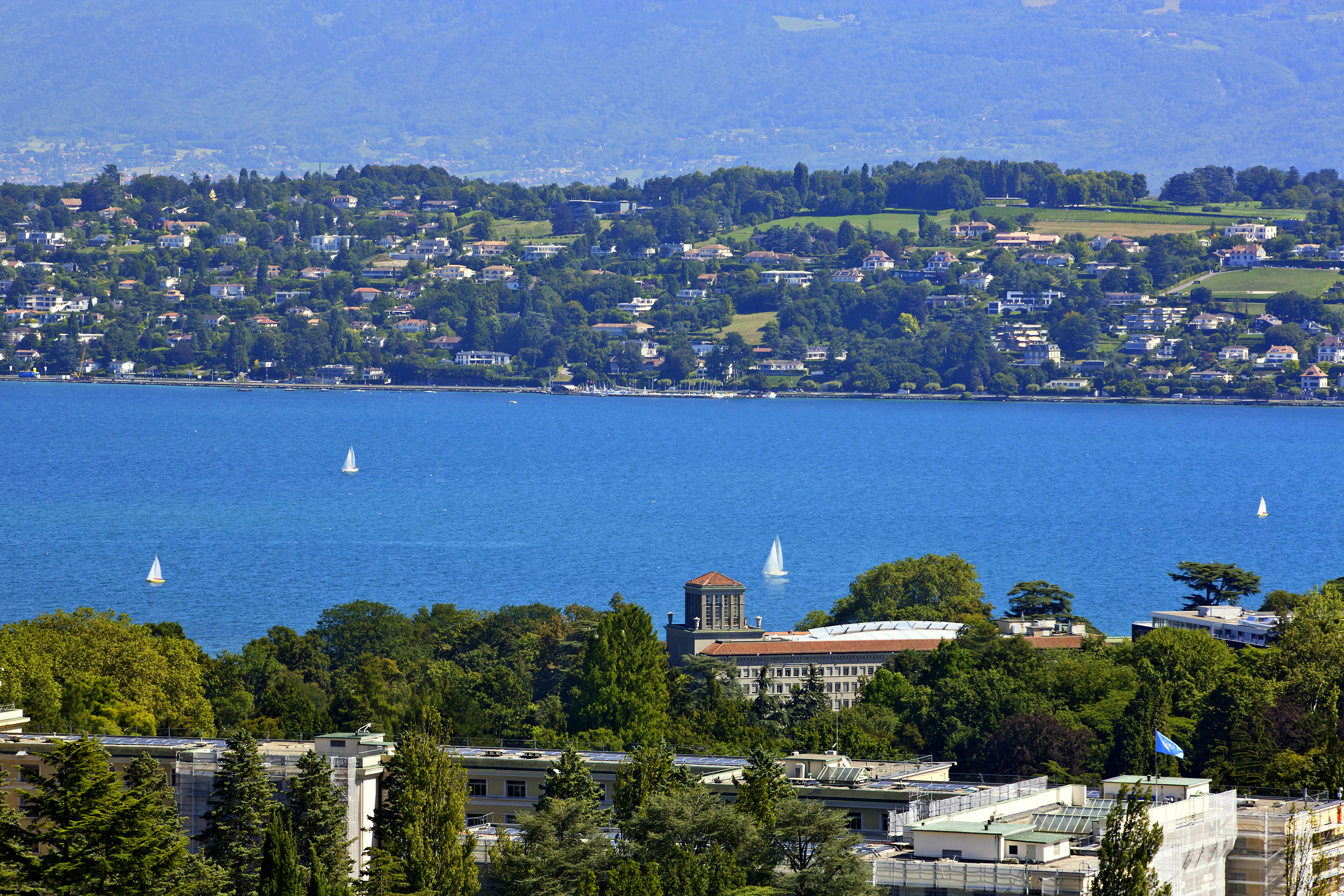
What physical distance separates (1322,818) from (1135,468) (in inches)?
4136

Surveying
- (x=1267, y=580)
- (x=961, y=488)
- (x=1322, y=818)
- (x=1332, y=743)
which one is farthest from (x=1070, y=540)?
(x=1322, y=818)

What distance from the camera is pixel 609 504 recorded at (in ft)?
345

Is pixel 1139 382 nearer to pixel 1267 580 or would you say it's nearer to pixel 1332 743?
pixel 1267 580

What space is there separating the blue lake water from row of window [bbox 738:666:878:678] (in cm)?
1711

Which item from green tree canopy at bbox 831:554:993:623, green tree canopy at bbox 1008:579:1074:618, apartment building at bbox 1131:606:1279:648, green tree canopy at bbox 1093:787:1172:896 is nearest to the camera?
green tree canopy at bbox 1093:787:1172:896

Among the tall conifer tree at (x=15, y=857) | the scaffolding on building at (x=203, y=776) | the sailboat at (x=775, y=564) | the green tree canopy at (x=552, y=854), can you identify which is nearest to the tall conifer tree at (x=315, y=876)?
the green tree canopy at (x=552, y=854)

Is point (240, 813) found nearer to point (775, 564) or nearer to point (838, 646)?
point (838, 646)

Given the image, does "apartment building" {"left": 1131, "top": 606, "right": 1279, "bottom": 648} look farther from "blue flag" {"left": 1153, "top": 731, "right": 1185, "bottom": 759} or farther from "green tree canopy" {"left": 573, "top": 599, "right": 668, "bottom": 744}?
"blue flag" {"left": 1153, "top": 731, "right": 1185, "bottom": 759}

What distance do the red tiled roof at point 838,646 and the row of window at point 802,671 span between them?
0.43 metres

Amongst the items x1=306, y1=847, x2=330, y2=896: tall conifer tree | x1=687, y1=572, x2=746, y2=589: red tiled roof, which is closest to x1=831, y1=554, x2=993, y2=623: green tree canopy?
x1=687, y1=572, x2=746, y2=589: red tiled roof

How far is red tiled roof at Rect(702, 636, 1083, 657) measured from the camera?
47469 mm

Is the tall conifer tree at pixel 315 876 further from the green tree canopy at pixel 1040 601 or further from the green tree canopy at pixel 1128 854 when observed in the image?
the green tree canopy at pixel 1040 601

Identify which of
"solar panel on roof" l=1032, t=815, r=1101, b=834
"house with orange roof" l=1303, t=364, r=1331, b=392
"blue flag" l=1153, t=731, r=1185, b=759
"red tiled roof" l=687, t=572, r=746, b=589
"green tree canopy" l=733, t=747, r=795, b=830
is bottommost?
"solar panel on roof" l=1032, t=815, r=1101, b=834

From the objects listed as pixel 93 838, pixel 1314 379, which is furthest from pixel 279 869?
pixel 1314 379
